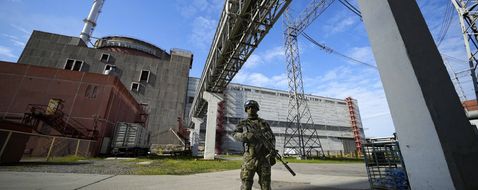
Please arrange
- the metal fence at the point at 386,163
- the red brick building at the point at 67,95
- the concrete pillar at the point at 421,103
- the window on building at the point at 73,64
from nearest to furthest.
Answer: the concrete pillar at the point at 421,103, the metal fence at the point at 386,163, the red brick building at the point at 67,95, the window on building at the point at 73,64

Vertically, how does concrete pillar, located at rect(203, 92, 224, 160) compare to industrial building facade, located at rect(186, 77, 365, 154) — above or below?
below

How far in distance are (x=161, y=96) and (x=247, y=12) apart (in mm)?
26107

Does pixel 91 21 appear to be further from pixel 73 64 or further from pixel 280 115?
pixel 280 115

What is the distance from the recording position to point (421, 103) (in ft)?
6.51

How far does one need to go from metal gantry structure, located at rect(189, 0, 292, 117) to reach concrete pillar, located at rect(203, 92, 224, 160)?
7.82 ft

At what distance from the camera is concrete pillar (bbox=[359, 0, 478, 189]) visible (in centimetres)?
184

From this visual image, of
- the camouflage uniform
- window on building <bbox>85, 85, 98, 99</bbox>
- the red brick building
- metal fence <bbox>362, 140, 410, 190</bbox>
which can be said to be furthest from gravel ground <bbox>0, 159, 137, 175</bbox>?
window on building <bbox>85, 85, 98, 99</bbox>

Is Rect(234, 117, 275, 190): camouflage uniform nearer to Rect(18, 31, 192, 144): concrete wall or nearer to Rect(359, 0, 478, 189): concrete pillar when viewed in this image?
Rect(359, 0, 478, 189): concrete pillar

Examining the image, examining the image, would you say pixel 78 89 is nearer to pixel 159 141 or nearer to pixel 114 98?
pixel 114 98

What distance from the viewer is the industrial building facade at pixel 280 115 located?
1332 inches

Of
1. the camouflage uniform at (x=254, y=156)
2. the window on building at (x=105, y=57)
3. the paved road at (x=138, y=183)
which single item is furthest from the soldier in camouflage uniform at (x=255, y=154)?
the window on building at (x=105, y=57)

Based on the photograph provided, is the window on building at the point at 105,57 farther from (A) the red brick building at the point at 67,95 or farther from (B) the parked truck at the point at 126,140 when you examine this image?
(B) the parked truck at the point at 126,140

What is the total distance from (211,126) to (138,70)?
23.4m

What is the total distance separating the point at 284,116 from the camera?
39031 millimetres
